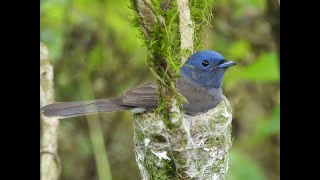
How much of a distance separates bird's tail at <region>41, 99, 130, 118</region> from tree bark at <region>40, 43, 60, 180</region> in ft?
0.53

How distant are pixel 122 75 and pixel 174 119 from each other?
3.74 m

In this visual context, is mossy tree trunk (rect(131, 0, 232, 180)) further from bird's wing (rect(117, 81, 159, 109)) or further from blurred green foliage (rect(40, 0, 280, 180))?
blurred green foliage (rect(40, 0, 280, 180))

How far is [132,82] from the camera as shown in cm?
668

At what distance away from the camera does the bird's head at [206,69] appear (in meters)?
4.29

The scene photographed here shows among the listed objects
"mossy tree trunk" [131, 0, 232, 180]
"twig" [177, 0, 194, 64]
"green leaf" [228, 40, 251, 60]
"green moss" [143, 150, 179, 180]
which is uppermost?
"green leaf" [228, 40, 251, 60]

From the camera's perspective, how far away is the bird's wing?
436cm

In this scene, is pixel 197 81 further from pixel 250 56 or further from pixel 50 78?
pixel 250 56

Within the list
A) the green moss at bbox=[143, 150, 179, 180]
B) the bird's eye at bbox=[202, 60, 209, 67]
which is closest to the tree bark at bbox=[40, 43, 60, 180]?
the green moss at bbox=[143, 150, 179, 180]

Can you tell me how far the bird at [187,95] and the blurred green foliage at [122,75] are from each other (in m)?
1.37

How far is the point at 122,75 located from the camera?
21.9 feet

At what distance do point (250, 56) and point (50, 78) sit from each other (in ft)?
8.75

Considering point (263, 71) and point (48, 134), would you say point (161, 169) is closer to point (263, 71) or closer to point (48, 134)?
point (48, 134)

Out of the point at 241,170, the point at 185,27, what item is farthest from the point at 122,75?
the point at 185,27

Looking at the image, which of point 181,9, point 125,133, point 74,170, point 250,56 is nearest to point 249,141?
point 250,56
